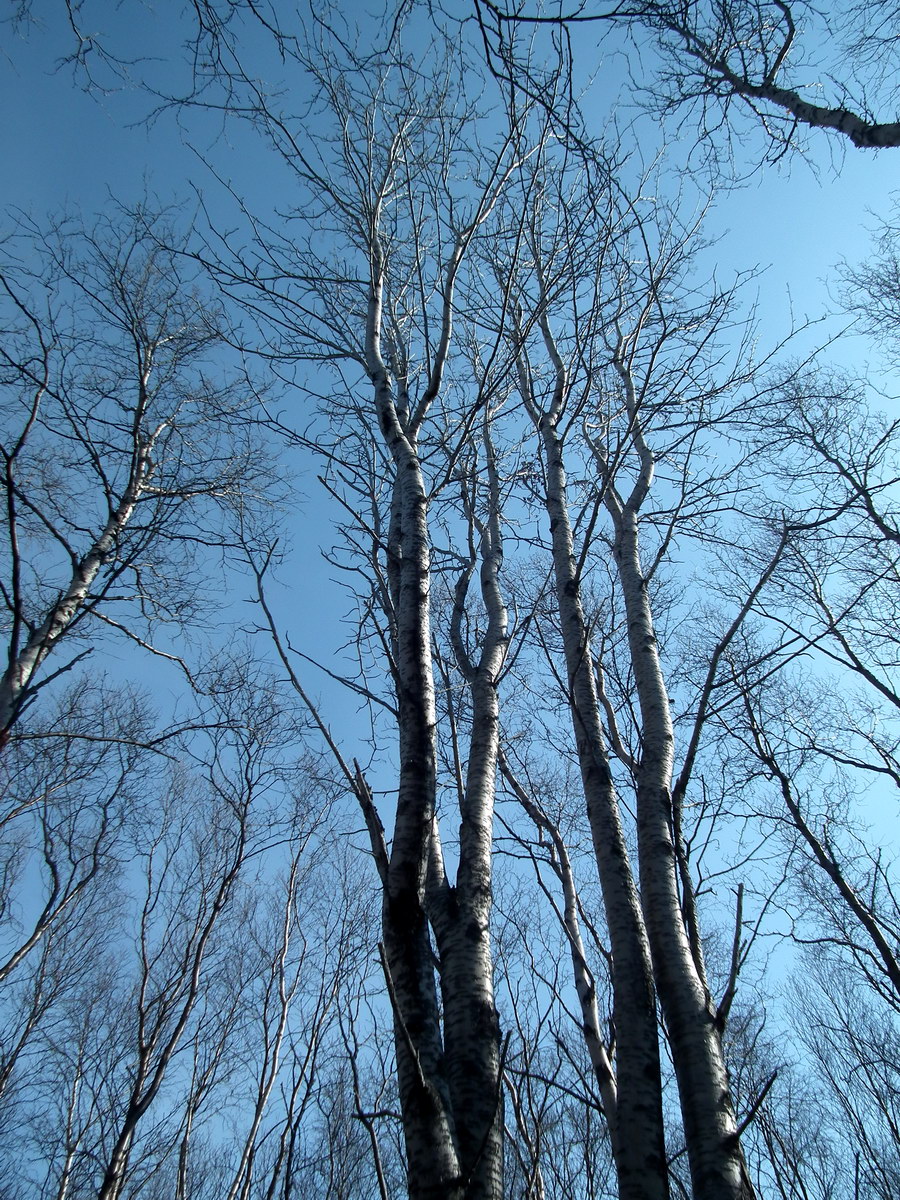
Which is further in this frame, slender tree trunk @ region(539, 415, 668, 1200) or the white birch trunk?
the white birch trunk

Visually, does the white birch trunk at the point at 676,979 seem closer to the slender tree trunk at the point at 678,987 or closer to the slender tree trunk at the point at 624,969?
the slender tree trunk at the point at 678,987

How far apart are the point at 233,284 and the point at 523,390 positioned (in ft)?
6.44

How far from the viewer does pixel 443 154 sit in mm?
4285

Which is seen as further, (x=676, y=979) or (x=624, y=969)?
(x=676, y=979)

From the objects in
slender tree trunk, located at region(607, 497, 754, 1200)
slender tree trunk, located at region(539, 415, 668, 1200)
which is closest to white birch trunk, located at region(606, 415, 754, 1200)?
slender tree trunk, located at region(607, 497, 754, 1200)

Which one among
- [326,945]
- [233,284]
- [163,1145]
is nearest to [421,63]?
[233,284]

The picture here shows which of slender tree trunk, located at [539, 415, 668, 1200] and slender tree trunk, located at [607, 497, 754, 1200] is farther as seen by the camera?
slender tree trunk, located at [607, 497, 754, 1200]

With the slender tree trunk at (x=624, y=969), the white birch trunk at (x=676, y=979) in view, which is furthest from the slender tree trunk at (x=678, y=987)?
the slender tree trunk at (x=624, y=969)

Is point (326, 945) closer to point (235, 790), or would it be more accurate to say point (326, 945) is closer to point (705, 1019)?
point (235, 790)

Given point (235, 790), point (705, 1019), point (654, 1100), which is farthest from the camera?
point (235, 790)

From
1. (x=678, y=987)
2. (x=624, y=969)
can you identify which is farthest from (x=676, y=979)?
(x=624, y=969)

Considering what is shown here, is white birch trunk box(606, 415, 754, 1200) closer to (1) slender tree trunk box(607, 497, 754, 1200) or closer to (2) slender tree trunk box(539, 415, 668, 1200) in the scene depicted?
(1) slender tree trunk box(607, 497, 754, 1200)

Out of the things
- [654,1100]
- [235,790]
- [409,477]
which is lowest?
[654,1100]

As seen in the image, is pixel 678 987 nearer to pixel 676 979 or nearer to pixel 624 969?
pixel 676 979
